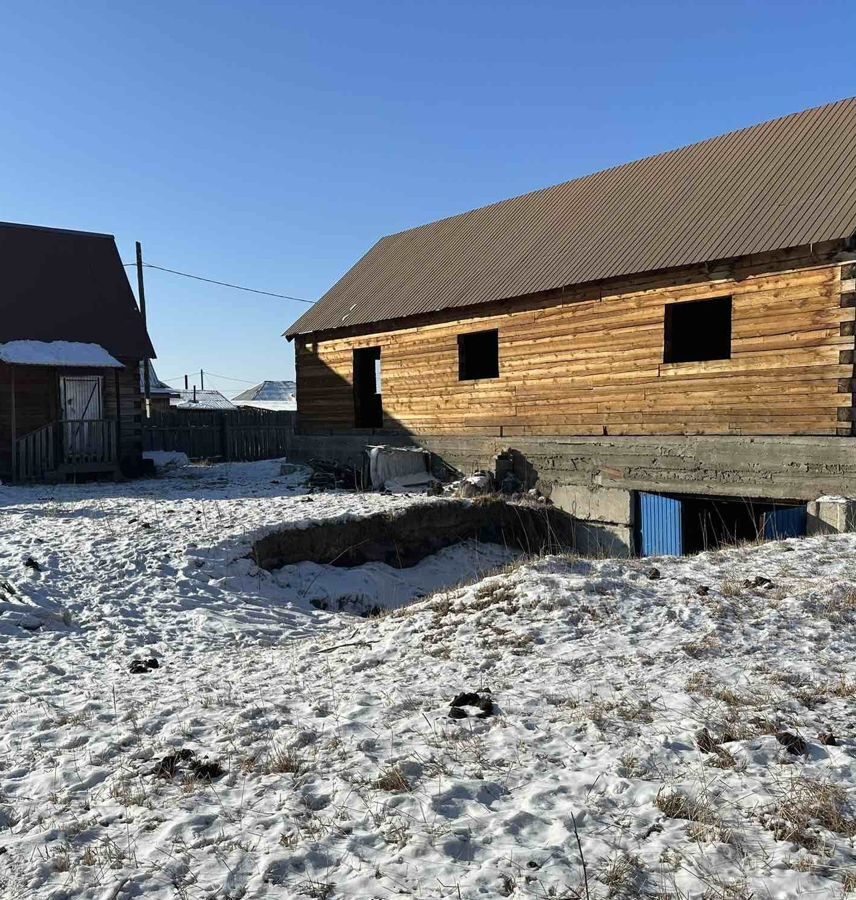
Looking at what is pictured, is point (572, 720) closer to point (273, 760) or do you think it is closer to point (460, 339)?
point (273, 760)

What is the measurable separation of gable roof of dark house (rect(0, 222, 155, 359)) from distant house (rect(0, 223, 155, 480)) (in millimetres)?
26

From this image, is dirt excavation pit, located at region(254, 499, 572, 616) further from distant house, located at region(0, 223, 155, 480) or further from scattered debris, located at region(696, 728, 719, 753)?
distant house, located at region(0, 223, 155, 480)

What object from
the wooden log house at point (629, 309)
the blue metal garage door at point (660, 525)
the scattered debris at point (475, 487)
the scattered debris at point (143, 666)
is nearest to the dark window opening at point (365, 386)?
the wooden log house at point (629, 309)

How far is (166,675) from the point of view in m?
6.64

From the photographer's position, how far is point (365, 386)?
19.9 metres

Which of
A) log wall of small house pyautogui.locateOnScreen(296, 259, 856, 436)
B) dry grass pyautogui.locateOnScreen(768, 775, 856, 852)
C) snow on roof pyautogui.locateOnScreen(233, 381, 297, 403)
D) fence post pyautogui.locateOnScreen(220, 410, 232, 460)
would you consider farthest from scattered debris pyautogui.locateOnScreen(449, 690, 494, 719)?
snow on roof pyautogui.locateOnScreen(233, 381, 297, 403)

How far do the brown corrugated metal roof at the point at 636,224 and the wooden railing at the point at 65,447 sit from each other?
18.3 ft

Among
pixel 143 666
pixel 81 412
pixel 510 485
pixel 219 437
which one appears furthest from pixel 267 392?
pixel 143 666

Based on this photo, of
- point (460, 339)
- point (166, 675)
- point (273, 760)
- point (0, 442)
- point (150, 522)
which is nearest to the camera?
point (273, 760)

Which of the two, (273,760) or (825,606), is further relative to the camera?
(825,606)

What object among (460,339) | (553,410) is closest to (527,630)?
(553,410)

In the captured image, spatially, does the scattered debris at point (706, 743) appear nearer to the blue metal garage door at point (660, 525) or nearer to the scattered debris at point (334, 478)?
the blue metal garage door at point (660, 525)

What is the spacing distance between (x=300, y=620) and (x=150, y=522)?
14.3ft

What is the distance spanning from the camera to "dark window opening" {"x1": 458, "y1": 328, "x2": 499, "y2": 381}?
55.2ft
